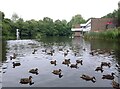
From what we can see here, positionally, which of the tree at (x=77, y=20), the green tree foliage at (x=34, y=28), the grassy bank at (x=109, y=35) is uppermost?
the tree at (x=77, y=20)

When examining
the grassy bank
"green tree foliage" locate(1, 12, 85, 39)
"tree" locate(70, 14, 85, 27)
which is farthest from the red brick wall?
"tree" locate(70, 14, 85, 27)

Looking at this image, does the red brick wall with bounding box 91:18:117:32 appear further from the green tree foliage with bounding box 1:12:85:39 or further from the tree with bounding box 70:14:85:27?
the tree with bounding box 70:14:85:27

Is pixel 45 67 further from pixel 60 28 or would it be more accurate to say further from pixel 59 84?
pixel 60 28

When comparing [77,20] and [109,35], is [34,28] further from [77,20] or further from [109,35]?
[77,20]

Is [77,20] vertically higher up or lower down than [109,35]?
higher up

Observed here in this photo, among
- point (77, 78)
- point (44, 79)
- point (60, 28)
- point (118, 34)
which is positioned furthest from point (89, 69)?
point (60, 28)

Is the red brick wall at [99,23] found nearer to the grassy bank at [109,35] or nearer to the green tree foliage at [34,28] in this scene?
the green tree foliage at [34,28]

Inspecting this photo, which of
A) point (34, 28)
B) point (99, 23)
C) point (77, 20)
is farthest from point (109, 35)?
point (77, 20)

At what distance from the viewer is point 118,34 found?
40406mm

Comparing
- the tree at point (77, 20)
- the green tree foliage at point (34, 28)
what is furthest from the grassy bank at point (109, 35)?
the tree at point (77, 20)

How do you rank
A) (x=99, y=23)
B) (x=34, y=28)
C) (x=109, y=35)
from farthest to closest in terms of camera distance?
(x=34, y=28)
(x=99, y=23)
(x=109, y=35)

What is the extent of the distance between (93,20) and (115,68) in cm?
6676

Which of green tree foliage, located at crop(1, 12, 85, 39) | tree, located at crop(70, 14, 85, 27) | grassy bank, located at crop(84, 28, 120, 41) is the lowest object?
grassy bank, located at crop(84, 28, 120, 41)

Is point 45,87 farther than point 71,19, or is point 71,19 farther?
point 71,19
